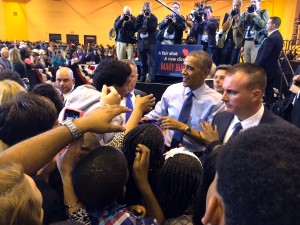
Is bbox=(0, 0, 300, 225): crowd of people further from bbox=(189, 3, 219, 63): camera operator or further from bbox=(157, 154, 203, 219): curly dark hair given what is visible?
bbox=(189, 3, 219, 63): camera operator

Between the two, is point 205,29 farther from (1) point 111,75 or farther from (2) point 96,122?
(2) point 96,122

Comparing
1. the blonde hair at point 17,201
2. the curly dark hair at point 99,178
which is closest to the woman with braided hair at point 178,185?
the curly dark hair at point 99,178

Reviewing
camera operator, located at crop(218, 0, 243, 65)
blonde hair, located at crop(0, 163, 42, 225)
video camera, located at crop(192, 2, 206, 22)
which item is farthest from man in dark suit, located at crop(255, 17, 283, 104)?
blonde hair, located at crop(0, 163, 42, 225)

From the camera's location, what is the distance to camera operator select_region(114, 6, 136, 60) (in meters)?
6.51

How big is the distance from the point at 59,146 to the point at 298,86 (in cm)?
368

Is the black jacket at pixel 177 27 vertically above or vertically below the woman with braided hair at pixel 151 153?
above

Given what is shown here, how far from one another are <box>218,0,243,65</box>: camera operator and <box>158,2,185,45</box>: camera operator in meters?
1.18

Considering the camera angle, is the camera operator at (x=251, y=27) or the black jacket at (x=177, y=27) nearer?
the camera operator at (x=251, y=27)

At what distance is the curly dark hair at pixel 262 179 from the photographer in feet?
1.62

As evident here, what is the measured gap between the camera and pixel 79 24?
758 inches

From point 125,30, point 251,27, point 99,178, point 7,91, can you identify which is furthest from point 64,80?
point 251,27

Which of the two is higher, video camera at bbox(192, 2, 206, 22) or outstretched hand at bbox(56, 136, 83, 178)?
video camera at bbox(192, 2, 206, 22)

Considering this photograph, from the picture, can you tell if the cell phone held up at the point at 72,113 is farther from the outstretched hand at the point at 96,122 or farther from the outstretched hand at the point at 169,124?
the outstretched hand at the point at 169,124

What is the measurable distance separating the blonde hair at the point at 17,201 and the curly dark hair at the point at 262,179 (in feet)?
1.47
